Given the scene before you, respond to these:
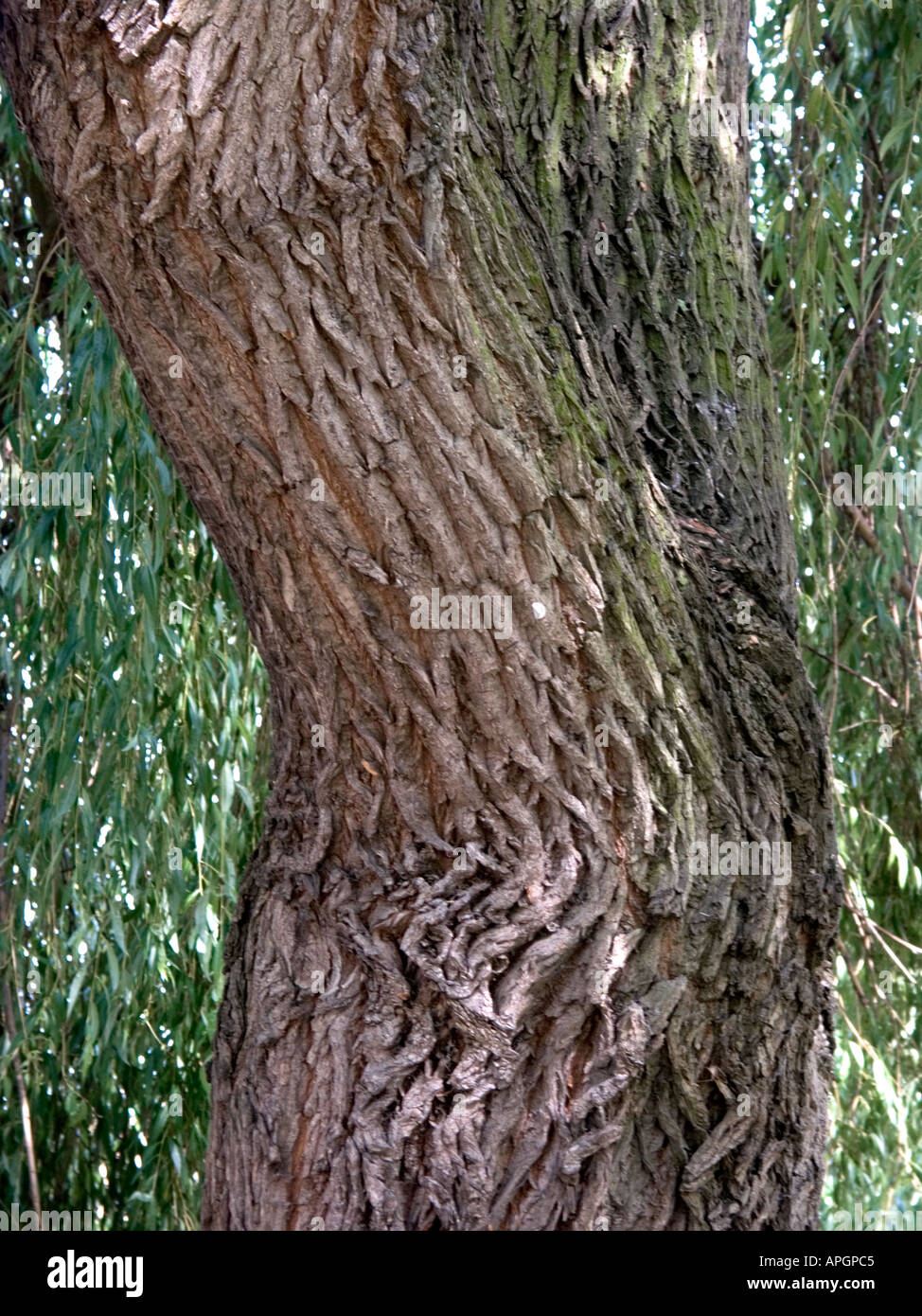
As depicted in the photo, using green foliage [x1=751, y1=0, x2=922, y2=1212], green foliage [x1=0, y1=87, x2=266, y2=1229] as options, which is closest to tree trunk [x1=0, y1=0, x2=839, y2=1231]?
green foliage [x1=0, y1=87, x2=266, y2=1229]

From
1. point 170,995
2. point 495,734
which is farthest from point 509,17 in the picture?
point 170,995

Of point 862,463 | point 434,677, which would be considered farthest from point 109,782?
point 862,463

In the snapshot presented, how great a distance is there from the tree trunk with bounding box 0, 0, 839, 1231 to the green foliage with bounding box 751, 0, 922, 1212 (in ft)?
4.46

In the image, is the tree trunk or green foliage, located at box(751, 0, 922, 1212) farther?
green foliage, located at box(751, 0, 922, 1212)

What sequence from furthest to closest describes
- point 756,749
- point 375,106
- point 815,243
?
point 815,243 < point 756,749 < point 375,106

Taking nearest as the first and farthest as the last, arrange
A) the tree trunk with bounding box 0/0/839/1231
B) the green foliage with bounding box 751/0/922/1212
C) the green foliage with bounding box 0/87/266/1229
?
1. the tree trunk with bounding box 0/0/839/1231
2. the green foliage with bounding box 0/87/266/1229
3. the green foliage with bounding box 751/0/922/1212

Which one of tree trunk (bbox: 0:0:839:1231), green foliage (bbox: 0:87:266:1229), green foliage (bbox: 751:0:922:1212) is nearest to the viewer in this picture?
tree trunk (bbox: 0:0:839:1231)

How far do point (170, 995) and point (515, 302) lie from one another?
1801 millimetres

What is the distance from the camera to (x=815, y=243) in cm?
254

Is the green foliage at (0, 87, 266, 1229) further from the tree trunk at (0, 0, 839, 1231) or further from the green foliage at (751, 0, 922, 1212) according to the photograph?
the green foliage at (751, 0, 922, 1212)

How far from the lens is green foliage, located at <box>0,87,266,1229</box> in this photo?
7.89 ft

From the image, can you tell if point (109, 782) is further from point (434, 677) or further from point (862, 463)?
point (862, 463)

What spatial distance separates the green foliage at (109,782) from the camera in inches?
94.7
